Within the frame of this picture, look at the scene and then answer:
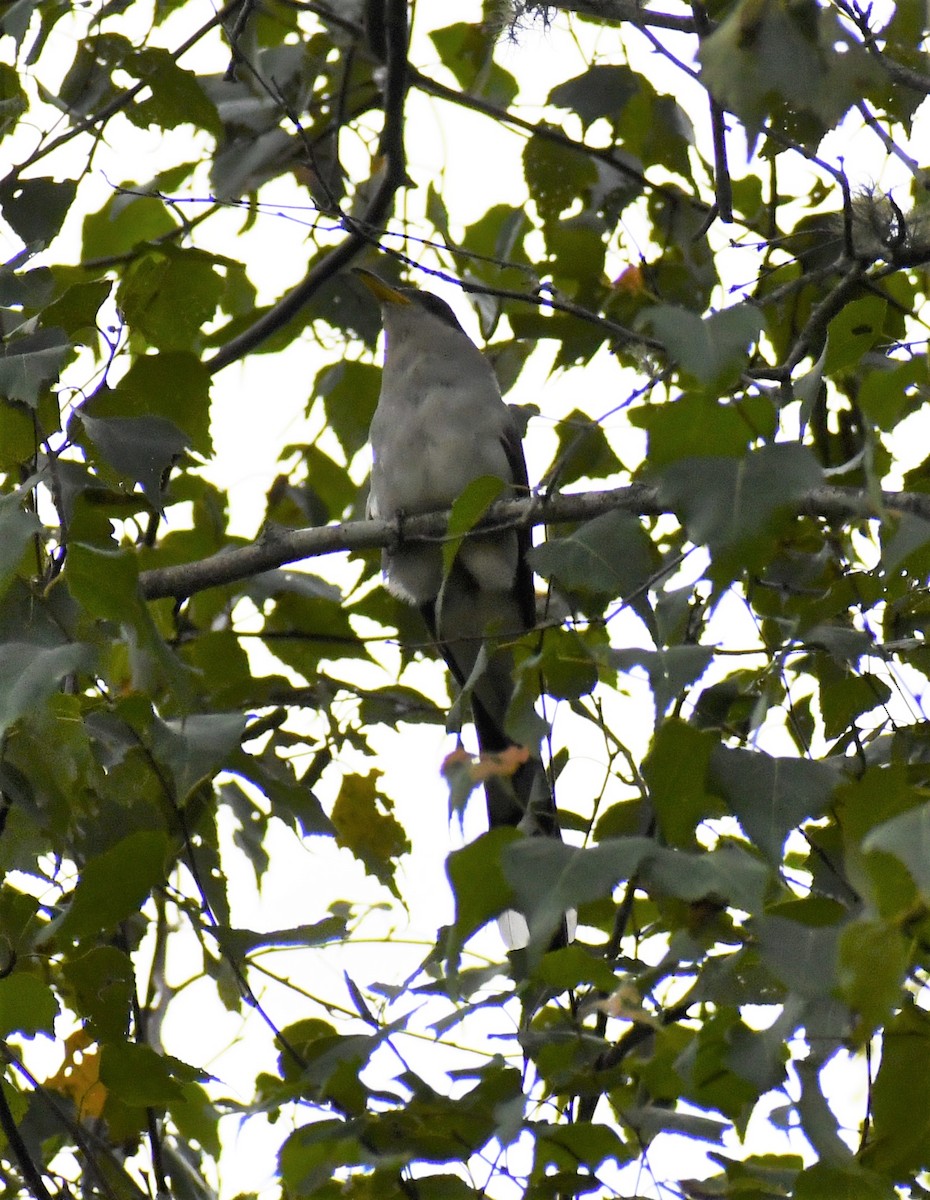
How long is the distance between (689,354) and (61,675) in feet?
2.99

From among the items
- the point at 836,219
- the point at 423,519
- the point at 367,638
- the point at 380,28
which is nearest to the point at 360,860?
the point at 367,638

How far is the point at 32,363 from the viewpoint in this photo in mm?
2324

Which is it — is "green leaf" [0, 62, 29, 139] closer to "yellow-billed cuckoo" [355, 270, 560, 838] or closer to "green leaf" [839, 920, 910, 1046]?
"yellow-billed cuckoo" [355, 270, 560, 838]

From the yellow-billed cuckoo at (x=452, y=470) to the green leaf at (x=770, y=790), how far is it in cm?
289

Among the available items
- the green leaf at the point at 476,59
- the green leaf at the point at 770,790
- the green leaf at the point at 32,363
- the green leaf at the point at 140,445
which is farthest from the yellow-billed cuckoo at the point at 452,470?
the green leaf at the point at 770,790

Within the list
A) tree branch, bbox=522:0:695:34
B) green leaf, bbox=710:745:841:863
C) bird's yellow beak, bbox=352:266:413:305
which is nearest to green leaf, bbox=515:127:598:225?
tree branch, bbox=522:0:695:34

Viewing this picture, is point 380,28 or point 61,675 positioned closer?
point 61,675

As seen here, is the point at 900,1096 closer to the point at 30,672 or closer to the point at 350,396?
the point at 30,672

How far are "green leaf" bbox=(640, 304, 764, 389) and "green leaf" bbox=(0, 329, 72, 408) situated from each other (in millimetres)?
1054

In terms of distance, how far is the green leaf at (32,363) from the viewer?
2283 mm

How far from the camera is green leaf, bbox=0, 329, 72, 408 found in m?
2.28

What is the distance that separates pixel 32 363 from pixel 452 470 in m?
2.71

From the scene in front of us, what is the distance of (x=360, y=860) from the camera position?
350 centimetres

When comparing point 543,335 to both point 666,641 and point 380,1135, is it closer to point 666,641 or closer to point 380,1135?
point 666,641
